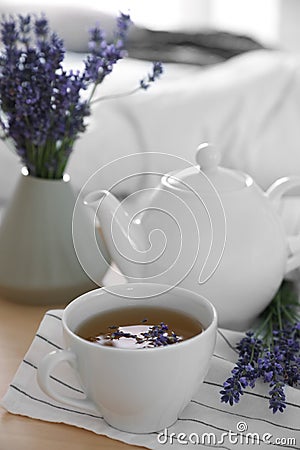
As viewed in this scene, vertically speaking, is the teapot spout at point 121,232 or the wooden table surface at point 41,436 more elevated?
the teapot spout at point 121,232

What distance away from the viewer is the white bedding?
4.03ft

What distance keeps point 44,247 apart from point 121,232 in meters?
0.10

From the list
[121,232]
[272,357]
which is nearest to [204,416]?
[272,357]

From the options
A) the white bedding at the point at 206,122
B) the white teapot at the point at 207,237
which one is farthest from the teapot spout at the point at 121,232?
the white bedding at the point at 206,122

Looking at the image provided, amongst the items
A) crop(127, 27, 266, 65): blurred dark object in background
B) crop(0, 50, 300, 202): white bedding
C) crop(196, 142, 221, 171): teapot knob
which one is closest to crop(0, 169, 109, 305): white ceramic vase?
crop(196, 142, 221, 171): teapot knob

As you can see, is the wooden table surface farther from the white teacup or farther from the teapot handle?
the teapot handle

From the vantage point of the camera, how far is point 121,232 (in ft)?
2.42

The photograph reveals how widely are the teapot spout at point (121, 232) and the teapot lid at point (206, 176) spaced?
54 millimetres

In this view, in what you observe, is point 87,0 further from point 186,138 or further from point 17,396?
point 17,396

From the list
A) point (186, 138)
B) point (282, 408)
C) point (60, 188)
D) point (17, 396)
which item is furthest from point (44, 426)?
point (186, 138)

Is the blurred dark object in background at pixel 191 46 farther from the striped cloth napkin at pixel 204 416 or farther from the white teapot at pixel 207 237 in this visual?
the striped cloth napkin at pixel 204 416

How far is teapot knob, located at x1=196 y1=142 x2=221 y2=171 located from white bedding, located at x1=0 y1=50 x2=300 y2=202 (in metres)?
0.49

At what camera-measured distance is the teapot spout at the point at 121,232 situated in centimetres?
73

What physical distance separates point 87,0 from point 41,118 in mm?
2543
